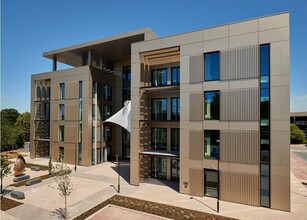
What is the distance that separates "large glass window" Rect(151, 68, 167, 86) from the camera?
20.8 m

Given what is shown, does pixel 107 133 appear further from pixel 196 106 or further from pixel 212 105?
pixel 212 105

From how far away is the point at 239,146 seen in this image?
14.5 meters

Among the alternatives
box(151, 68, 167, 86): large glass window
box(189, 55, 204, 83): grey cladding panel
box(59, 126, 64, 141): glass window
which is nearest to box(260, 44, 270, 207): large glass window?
box(189, 55, 204, 83): grey cladding panel

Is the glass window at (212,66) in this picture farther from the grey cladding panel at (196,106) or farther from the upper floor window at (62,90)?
the upper floor window at (62,90)

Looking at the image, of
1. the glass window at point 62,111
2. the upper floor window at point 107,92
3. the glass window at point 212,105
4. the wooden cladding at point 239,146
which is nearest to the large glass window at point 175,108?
the glass window at point 212,105

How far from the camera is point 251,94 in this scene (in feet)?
46.6

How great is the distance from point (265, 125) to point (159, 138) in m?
10.5

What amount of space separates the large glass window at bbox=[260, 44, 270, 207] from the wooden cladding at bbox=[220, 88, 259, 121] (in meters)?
0.47

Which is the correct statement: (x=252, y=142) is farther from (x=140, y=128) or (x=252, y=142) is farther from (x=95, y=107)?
(x=95, y=107)

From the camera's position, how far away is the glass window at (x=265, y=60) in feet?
45.3

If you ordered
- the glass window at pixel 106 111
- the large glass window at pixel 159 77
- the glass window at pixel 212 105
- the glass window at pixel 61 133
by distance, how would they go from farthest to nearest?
the glass window at pixel 106 111
the glass window at pixel 61 133
the large glass window at pixel 159 77
the glass window at pixel 212 105

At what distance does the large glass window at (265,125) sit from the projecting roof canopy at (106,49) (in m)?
13.0

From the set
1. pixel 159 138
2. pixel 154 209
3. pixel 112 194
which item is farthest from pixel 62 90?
pixel 154 209

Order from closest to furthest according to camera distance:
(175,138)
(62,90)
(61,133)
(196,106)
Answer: (196,106) → (175,138) → (62,90) → (61,133)
